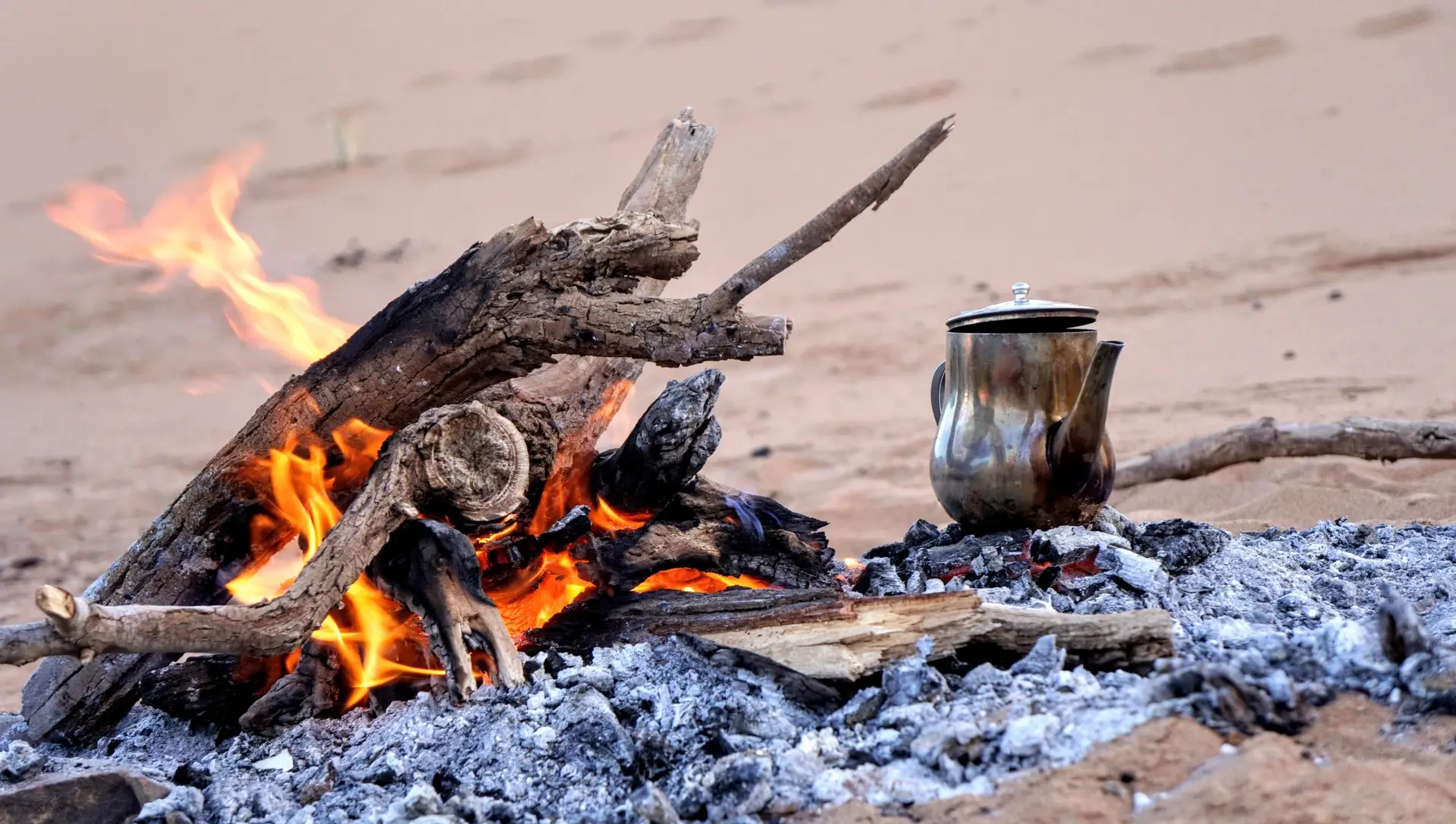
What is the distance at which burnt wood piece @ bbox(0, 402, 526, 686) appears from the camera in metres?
1.90

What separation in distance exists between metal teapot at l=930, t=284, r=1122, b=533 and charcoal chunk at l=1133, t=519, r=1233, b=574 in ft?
0.63

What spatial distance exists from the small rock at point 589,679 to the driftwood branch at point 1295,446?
9.97 feet

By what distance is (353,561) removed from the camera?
7.55ft

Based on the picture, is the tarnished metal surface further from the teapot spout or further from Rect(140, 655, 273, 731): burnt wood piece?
Rect(140, 655, 273, 731): burnt wood piece

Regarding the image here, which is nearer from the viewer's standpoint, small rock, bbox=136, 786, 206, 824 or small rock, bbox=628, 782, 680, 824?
small rock, bbox=628, 782, 680, 824

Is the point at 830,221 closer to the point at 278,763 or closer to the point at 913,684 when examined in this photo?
the point at 913,684

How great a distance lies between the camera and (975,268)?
10.2 metres

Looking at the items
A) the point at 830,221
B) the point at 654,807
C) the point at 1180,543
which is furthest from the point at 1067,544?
the point at 654,807

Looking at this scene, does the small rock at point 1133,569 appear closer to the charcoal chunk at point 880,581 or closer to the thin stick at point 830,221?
the charcoal chunk at point 880,581

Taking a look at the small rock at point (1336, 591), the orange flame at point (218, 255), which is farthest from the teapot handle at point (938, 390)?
the orange flame at point (218, 255)

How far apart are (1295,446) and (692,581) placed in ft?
8.70

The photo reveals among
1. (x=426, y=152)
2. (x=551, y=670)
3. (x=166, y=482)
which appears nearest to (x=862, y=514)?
(x=551, y=670)

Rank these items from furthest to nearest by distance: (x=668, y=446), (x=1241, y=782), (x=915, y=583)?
(x=915, y=583) < (x=668, y=446) < (x=1241, y=782)

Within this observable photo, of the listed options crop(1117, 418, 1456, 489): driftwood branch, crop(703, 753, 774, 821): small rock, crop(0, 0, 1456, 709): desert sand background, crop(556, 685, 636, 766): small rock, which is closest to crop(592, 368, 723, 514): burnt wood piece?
crop(556, 685, 636, 766): small rock
